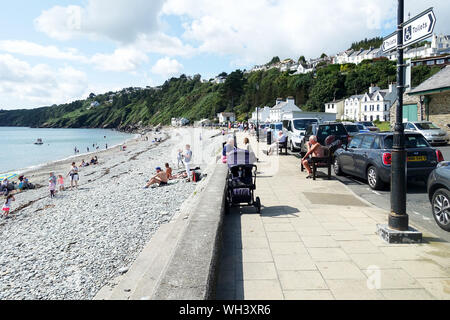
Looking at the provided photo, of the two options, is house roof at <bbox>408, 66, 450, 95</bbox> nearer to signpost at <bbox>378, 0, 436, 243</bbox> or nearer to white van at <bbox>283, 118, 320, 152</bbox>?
white van at <bbox>283, 118, 320, 152</bbox>

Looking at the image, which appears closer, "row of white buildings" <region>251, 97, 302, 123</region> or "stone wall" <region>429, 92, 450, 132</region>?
"stone wall" <region>429, 92, 450, 132</region>

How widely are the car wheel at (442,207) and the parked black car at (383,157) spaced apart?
2.66 metres

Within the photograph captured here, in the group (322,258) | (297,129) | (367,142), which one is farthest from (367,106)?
(322,258)

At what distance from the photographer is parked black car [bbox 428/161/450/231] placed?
5434 millimetres

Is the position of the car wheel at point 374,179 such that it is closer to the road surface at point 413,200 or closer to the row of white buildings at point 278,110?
the road surface at point 413,200

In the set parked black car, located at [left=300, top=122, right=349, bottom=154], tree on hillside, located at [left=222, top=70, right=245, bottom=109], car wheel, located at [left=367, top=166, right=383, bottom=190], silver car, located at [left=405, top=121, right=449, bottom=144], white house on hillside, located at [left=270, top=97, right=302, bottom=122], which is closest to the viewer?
car wheel, located at [left=367, top=166, right=383, bottom=190]

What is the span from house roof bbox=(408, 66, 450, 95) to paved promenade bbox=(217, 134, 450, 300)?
18.3m

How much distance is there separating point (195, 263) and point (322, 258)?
6.41 ft

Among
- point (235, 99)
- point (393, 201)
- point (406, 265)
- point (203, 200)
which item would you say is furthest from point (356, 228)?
point (235, 99)

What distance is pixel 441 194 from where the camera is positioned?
Result: 559cm

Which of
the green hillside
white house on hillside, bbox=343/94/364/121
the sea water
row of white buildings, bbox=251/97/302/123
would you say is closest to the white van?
the sea water

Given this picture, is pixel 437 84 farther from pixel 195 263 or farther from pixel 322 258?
pixel 195 263

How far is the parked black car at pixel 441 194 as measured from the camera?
17.8 ft
